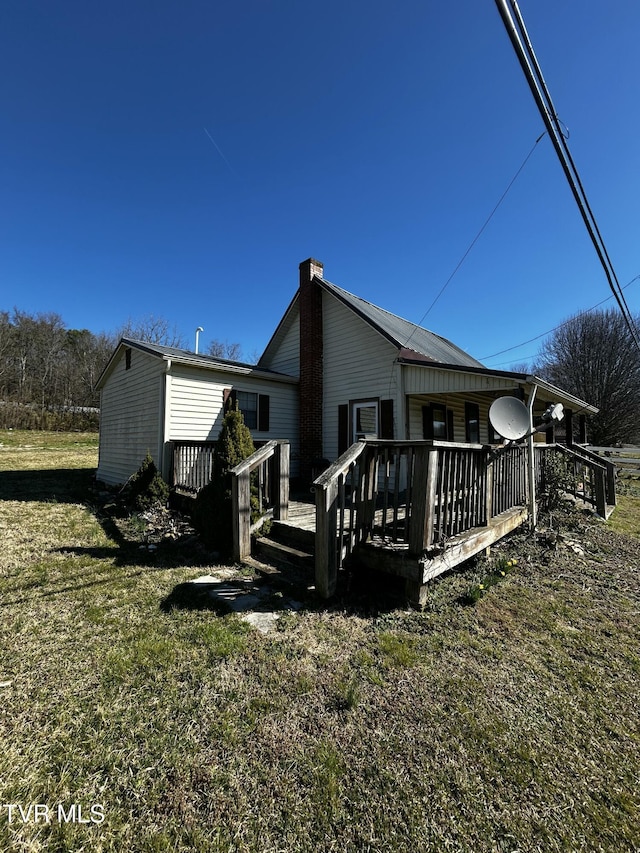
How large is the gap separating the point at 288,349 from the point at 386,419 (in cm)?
502

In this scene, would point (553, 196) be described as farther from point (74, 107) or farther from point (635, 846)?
point (74, 107)

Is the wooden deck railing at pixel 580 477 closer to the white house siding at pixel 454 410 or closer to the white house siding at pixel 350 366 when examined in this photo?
the white house siding at pixel 454 410

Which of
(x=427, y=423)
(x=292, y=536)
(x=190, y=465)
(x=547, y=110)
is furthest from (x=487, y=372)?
(x=190, y=465)

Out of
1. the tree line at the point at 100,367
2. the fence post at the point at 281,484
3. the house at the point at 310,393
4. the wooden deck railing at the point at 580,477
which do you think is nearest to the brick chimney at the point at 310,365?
the house at the point at 310,393

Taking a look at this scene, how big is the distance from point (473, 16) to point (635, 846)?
718 cm

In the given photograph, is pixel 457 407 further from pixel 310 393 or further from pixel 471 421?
pixel 310 393

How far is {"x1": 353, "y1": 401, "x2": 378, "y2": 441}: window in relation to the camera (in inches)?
390

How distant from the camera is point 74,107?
8930 mm

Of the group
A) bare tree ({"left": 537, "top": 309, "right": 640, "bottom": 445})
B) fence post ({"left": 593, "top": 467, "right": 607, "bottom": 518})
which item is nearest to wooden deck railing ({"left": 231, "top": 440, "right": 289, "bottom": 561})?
fence post ({"left": 593, "top": 467, "right": 607, "bottom": 518})

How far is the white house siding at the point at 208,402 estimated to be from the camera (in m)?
8.94

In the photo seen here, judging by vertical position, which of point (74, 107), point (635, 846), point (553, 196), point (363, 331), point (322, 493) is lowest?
point (635, 846)

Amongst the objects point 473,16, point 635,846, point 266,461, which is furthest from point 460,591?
point 473,16

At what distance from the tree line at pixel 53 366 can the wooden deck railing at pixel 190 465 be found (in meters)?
22.5

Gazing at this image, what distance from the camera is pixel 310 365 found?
11.3 m
